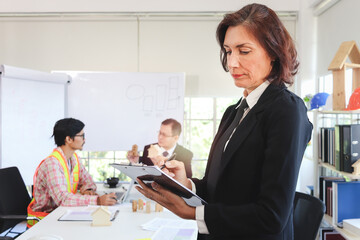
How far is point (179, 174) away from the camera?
1.20 meters

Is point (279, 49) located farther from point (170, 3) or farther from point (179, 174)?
point (170, 3)

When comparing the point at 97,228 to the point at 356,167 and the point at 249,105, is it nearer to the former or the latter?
the point at 249,105

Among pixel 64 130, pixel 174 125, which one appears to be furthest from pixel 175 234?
pixel 174 125

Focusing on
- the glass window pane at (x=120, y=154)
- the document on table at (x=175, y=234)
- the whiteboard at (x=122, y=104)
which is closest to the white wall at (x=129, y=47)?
the whiteboard at (x=122, y=104)

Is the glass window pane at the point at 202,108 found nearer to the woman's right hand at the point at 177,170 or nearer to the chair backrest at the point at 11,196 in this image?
the chair backrest at the point at 11,196

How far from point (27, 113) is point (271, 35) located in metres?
3.30

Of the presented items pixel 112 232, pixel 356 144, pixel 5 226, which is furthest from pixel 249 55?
pixel 5 226

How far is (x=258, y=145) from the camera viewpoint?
3.01 ft

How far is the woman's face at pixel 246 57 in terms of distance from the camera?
0.95 meters

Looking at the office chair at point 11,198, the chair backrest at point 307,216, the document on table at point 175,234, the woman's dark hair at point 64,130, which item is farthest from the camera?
the woman's dark hair at point 64,130

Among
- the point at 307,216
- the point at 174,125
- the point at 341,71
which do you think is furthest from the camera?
the point at 174,125

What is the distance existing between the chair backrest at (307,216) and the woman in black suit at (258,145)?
0.75 m

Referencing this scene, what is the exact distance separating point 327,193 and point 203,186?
1.62m

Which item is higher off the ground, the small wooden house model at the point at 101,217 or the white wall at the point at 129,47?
the white wall at the point at 129,47
